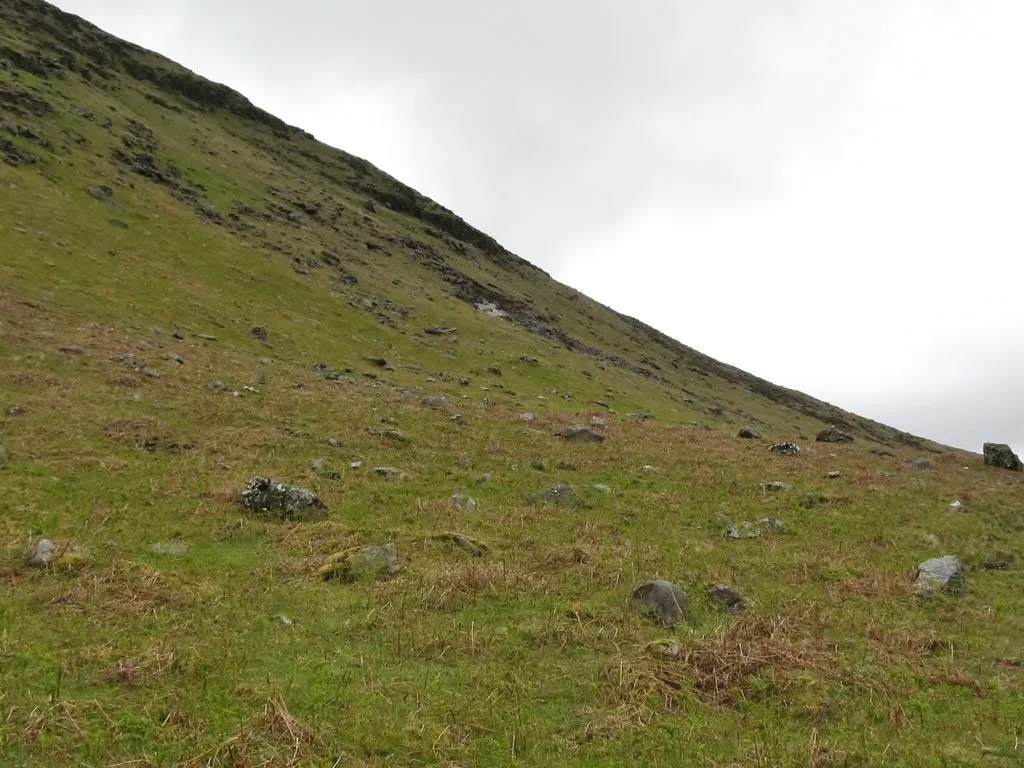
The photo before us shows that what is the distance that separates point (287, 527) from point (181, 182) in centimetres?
6017

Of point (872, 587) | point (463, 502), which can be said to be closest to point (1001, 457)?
point (872, 587)

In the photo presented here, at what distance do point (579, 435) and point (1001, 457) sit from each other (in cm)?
1870

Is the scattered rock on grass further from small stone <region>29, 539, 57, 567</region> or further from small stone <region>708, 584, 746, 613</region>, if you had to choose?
small stone <region>29, 539, 57, 567</region>

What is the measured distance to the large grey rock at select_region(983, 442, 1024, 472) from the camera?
96.0 feet

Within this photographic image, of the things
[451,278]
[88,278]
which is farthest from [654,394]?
[88,278]

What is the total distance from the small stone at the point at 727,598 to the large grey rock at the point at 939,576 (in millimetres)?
3511

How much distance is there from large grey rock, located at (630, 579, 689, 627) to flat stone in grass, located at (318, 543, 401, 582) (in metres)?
4.17

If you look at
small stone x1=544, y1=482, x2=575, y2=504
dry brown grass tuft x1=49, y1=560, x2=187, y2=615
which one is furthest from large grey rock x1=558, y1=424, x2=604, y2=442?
dry brown grass tuft x1=49, y1=560, x2=187, y2=615

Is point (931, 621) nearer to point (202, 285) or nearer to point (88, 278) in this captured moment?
point (88, 278)

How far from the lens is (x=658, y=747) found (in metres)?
7.37

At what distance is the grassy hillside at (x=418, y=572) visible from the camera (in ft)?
24.4

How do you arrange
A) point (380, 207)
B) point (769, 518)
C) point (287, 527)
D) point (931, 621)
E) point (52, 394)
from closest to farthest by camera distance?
point (931, 621) < point (287, 527) < point (769, 518) < point (52, 394) < point (380, 207)

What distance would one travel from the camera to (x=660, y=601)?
11.0m

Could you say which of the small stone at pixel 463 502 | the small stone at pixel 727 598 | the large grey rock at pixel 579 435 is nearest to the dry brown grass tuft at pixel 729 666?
the small stone at pixel 727 598
